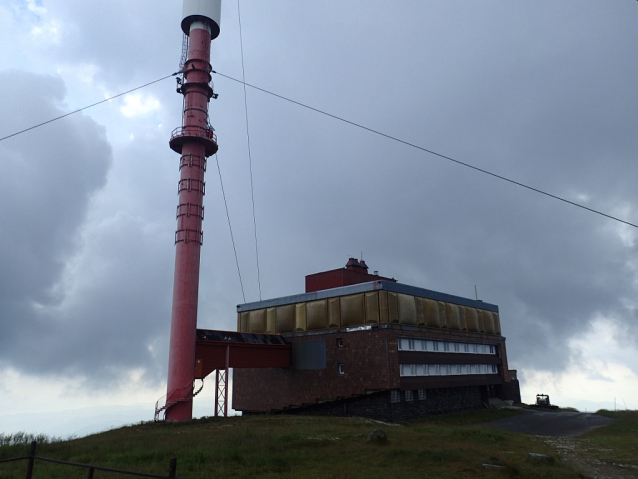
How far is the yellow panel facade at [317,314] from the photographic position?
40125mm

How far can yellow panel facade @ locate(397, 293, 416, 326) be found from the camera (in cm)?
3762

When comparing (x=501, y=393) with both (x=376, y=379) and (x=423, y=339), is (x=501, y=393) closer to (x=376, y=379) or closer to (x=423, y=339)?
(x=423, y=339)

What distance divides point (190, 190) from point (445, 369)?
2616cm

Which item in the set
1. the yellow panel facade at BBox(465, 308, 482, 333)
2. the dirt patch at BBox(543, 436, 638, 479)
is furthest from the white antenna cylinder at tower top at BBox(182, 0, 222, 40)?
the dirt patch at BBox(543, 436, 638, 479)

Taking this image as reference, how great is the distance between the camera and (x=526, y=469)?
55.0 feet

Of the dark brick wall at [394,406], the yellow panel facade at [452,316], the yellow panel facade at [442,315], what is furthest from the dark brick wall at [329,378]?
the yellow panel facade at [452,316]

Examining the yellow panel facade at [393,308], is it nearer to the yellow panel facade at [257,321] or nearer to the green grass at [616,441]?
the yellow panel facade at [257,321]

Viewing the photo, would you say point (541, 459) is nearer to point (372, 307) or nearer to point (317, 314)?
point (372, 307)

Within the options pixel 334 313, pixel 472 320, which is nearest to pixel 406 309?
pixel 334 313

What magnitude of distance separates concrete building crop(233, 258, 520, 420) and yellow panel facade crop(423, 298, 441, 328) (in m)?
0.09

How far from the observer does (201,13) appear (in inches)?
1550

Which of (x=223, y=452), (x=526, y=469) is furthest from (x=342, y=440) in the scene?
(x=526, y=469)

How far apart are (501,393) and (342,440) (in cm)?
3632

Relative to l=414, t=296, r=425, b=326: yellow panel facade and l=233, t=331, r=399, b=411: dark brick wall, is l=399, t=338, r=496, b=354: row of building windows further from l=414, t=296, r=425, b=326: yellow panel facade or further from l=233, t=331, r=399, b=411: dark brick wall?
l=233, t=331, r=399, b=411: dark brick wall
